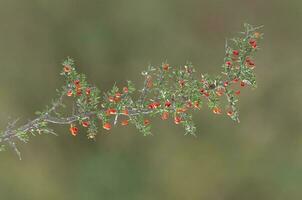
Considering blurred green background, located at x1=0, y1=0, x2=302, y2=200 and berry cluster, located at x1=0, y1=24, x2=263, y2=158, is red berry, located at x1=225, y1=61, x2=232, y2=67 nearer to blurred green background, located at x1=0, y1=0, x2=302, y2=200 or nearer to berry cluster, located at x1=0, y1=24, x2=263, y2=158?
berry cluster, located at x1=0, y1=24, x2=263, y2=158

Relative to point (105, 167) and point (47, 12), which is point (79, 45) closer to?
point (47, 12)

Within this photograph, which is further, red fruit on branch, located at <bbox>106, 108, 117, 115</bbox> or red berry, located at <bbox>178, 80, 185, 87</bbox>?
red berry, located at <bbox>178, 80, 185, 87</bbox>

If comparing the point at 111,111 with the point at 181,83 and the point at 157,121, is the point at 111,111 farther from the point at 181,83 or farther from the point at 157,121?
the point at 157,121

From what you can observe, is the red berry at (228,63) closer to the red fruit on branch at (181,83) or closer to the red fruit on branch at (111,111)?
the red fruit on branch at (181,83)

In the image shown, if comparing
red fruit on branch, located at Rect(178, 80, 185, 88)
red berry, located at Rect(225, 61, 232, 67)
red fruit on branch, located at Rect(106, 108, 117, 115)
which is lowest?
red fruit on branch, located at Rect(106, 108, 117, 115)

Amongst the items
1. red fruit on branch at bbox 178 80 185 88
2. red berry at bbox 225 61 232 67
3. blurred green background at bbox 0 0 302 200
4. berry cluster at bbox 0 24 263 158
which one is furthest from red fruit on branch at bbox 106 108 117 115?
blurred green background at bbox 0 0 302 200

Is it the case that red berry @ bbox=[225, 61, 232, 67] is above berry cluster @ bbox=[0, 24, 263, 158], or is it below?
above

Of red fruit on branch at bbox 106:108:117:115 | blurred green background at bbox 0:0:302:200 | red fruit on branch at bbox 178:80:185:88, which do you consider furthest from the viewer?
blurred green background at bbox 0:0:302:200

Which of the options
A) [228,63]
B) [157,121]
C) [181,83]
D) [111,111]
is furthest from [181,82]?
[157,121]

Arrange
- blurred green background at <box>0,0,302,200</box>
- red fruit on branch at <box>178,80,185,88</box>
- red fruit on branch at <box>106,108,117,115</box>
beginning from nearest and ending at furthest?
red fruit on branch at <box>106,108,117,115</box> → red fruit on branch at <box>178,80,185,88</box> → blurred green background at <box>0,0,302,200</box>
